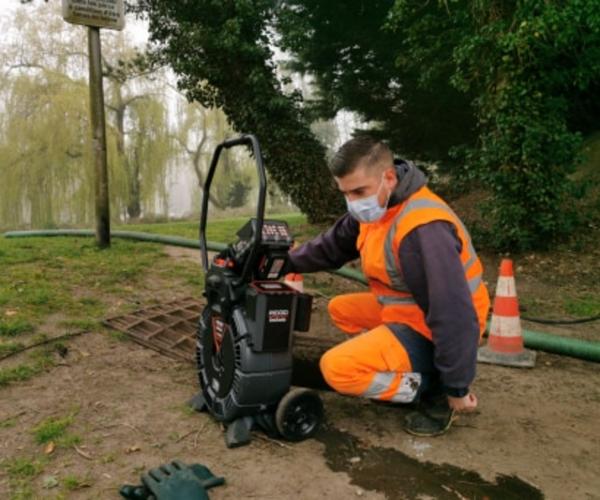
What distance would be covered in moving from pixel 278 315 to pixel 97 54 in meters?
5.34

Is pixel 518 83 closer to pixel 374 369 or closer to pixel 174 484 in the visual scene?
pixel 374 369

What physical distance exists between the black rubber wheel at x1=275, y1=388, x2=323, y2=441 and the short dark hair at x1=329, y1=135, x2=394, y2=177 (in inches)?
42.3

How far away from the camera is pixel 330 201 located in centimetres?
1025

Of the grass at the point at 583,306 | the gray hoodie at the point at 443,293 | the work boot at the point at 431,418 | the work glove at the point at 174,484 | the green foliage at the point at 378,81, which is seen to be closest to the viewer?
the work glove at the point at 174,484

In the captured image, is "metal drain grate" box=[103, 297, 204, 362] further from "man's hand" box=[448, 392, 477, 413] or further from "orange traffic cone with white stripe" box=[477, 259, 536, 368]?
"orange traffic cone with white stripe" box=[477, 259, 536, 368]

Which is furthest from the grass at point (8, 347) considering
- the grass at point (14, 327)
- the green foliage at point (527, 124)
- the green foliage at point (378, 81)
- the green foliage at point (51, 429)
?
the green foliage at point (378, 81)

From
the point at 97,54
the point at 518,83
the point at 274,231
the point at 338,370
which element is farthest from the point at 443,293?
the point at 97,54

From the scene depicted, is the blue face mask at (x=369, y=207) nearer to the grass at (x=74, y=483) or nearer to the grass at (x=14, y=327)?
the grass at (x=74, y=483)

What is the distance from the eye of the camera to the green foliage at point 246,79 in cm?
894

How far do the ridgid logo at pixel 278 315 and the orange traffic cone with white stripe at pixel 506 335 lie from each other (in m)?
1.93

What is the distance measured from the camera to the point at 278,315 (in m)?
2.48

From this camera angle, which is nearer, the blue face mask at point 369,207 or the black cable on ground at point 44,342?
the blue face mask at point 369,207

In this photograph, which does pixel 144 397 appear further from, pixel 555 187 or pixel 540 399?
pixel 555 187

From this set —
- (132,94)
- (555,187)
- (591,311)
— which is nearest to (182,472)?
(591,311)
